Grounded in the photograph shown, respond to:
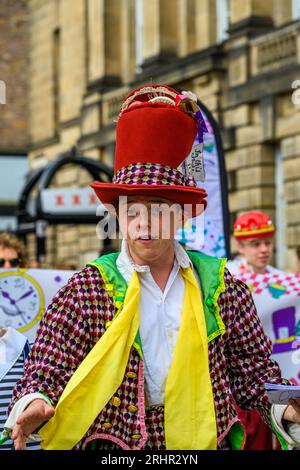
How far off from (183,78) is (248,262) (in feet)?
47.4

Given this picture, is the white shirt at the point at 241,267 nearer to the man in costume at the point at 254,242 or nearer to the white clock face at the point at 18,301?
the man in costume at the point at 254,242

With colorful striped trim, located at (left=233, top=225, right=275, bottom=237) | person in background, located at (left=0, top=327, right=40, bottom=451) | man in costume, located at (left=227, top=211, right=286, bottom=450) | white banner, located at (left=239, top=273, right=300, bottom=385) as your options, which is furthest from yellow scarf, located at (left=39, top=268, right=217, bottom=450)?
colorful striped trim, located at (left=233, top=225, right=275, bottom=237)

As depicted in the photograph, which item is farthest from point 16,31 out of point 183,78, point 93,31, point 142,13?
point 183,78

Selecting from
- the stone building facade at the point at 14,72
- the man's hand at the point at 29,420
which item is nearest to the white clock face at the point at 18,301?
the man's hand at the point at 29,420

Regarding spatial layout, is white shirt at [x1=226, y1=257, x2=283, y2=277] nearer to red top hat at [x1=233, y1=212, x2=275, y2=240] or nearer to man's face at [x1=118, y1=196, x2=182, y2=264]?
red top hat at [x1=233, y1=212, x2=275, y2=240]

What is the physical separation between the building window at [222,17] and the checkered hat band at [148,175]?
66.3ft

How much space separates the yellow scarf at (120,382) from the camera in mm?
4145

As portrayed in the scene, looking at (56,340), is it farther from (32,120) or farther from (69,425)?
(32,120)

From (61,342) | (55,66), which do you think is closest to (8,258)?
(61,342)

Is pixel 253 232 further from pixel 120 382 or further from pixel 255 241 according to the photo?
pixel 120 382

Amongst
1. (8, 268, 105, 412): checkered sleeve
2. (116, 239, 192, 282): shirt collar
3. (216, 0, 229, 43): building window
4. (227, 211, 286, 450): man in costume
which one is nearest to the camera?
(8, 268, 105, 412): checkered sleeve

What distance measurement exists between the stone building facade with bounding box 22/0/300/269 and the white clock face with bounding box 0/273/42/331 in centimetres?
698

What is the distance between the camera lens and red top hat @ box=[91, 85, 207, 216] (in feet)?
14.3

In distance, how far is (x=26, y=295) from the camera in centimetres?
763
